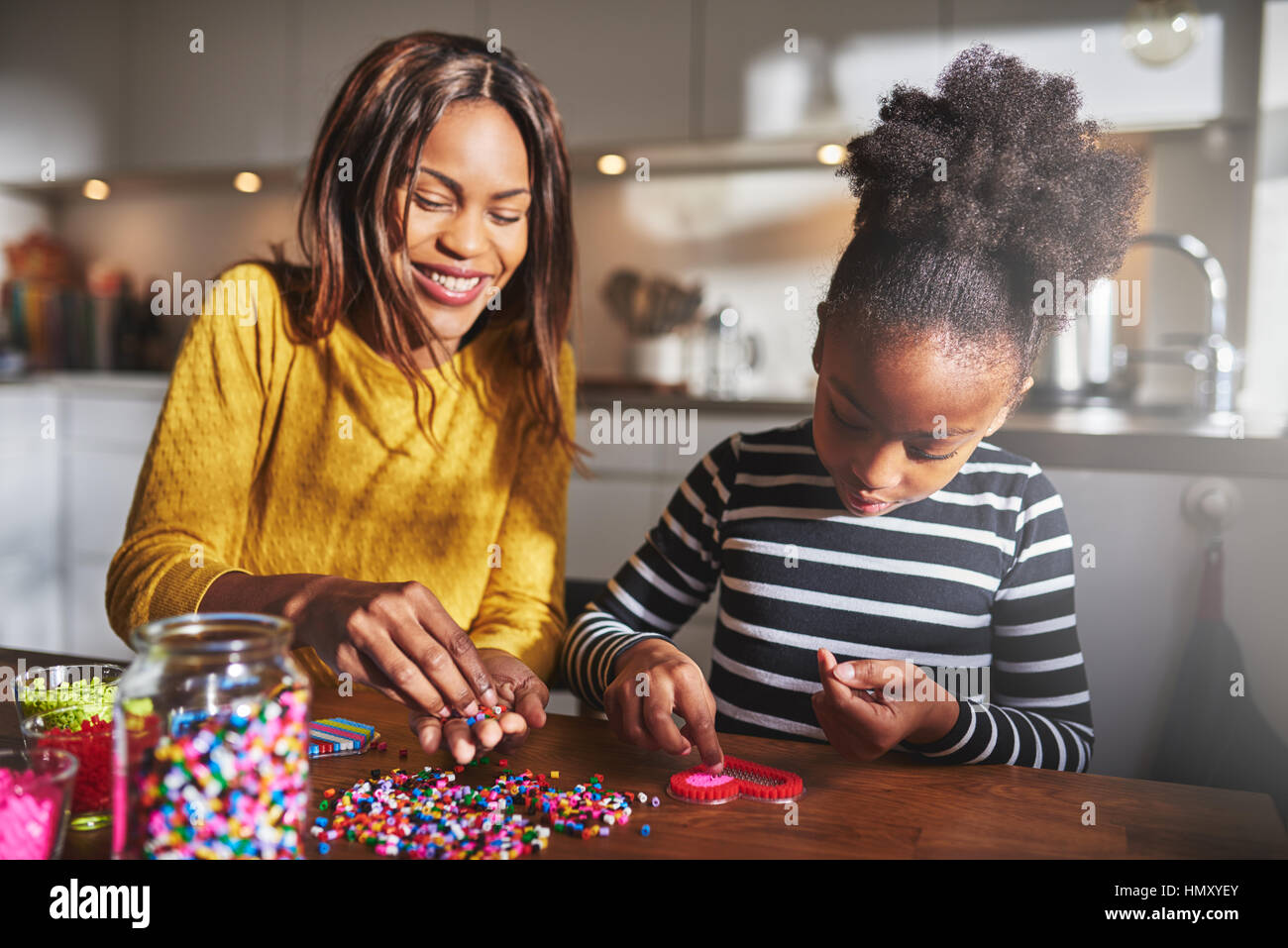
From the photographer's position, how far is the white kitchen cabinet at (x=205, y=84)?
3193 millimetres

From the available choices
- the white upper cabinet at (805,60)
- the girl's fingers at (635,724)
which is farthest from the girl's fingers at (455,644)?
the white upper cabinet at (805,60)

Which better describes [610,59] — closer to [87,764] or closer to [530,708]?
[530,708]

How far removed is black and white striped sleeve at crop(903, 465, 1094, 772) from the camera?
873 mm

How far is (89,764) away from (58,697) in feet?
0.39

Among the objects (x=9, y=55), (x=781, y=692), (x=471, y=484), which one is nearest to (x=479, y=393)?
(x=471, y=484)

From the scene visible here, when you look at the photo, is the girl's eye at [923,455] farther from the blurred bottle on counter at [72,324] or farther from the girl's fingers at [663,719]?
the blurred bottle on counter at [72,324]

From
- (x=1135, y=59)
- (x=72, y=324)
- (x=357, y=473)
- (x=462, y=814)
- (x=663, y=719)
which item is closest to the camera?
(x=462, y=814)

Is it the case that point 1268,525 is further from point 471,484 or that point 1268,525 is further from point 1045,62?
point 1045,62

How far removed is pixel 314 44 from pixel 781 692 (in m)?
2.84

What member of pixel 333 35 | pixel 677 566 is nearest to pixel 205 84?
pixel 333 35

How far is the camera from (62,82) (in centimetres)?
336

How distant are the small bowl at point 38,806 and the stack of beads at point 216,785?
107mm

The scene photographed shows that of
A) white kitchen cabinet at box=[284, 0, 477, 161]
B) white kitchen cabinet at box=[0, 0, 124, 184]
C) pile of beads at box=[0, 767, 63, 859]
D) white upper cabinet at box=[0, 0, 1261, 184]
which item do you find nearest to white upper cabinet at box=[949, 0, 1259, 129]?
white upper cabinet at box=[0, 0, 1261, 184]

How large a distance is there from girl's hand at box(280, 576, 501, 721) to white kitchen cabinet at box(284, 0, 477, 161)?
261cm
